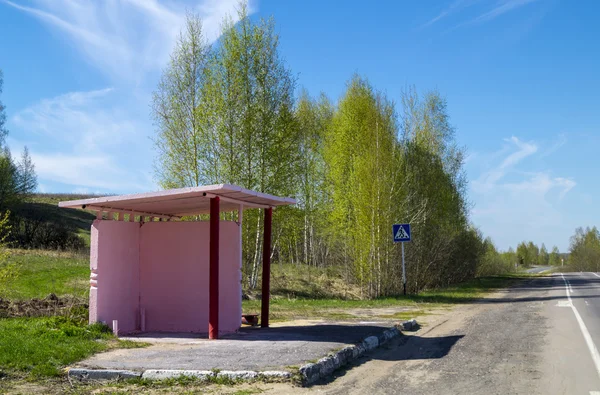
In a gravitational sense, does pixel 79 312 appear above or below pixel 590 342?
above

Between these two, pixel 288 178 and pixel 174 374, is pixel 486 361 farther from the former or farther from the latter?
pixel 288 178

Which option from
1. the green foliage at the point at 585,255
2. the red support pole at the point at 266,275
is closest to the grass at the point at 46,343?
the red support pole at the point at 266,275

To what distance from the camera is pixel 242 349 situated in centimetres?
1032

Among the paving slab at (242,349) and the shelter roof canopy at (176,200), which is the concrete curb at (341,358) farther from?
the shelter roof canopy at (176,200)

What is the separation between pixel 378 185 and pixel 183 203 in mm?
13524

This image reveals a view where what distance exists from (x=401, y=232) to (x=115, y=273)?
45.6 feet

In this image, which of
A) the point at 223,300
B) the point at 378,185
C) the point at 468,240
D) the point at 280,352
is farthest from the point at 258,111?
the point at 468,240

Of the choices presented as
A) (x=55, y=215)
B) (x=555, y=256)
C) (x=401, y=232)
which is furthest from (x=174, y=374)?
(x=555, y=256)

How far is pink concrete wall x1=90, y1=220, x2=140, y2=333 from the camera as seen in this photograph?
12312mm

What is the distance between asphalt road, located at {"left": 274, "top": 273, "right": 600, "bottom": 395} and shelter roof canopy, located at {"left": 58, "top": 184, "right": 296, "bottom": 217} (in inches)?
168

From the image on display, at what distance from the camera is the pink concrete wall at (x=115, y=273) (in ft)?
40.4

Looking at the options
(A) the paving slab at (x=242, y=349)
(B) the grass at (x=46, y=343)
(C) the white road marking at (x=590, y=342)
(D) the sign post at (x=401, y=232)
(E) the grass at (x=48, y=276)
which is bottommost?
(C) the white road marking at (x=590, y=342)

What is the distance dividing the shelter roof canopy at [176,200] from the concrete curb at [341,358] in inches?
151

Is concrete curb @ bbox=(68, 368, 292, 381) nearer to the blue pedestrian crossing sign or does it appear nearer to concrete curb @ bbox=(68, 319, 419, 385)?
concrete curb @ bbox=(68, 319, 419, 385)
